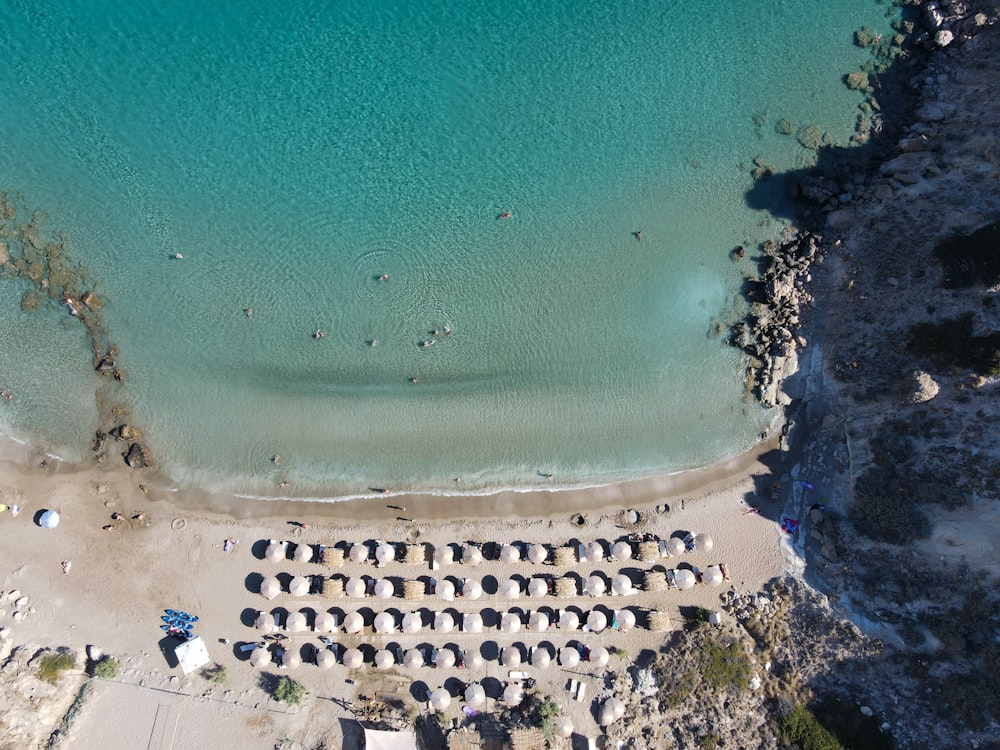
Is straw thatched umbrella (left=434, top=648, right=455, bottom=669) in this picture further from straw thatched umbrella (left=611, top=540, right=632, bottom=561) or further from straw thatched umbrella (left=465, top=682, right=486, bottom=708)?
straw thatched umbrella (left=611, top=540, right=632, bottom=561)

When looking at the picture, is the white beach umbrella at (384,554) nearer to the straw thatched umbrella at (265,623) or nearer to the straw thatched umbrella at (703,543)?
the straw thatched umbrella at (265,623)

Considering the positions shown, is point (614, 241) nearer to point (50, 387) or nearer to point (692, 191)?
point (692, 191)

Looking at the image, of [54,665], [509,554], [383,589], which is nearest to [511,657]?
[509,554]

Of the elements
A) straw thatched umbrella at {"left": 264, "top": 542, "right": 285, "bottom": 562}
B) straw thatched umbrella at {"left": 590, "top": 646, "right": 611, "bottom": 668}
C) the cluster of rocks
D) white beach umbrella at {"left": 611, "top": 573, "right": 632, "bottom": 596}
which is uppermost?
the cluster of rocks

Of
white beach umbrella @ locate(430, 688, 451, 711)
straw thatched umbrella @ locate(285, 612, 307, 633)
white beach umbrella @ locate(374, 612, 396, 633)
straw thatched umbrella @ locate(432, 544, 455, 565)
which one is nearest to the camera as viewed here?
white beach umbrella @ locate(430, 688, 451, 711)

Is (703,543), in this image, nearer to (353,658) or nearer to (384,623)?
(384,623)

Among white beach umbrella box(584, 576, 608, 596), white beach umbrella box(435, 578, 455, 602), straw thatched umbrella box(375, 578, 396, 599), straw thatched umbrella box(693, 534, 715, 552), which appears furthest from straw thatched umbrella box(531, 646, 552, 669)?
straw thatched umbrella box(693, 534, 715, 552)
